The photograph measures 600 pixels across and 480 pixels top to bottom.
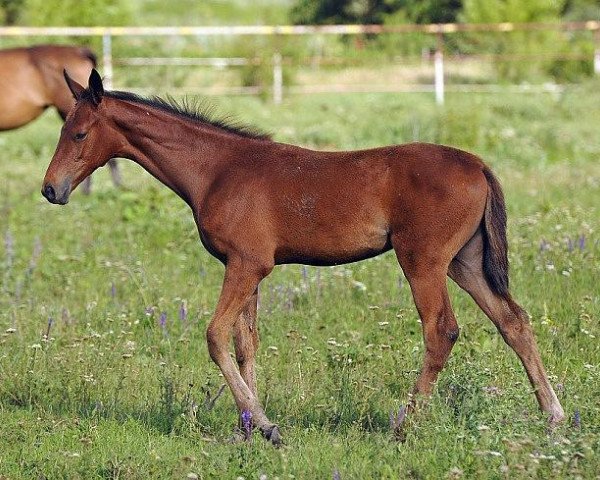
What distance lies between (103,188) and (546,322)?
7.59 meters

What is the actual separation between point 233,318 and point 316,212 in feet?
2.14

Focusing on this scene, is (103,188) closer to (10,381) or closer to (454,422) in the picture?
(10,381)

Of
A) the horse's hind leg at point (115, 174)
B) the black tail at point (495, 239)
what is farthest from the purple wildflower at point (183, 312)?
the horse's hind leg at point (115, 174)

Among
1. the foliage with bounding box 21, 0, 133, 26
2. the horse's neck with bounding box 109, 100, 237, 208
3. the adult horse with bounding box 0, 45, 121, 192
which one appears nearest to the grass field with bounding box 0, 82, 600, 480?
the horse's neck with bounding box 109, 100, 237, 208

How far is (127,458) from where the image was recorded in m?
5.01

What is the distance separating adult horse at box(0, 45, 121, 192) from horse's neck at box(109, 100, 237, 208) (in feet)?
26.3

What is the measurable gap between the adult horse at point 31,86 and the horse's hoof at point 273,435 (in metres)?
9.04

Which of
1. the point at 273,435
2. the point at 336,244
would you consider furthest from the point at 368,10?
the point at 273,435

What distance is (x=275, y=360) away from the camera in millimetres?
6555

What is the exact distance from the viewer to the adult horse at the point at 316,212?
538 cm

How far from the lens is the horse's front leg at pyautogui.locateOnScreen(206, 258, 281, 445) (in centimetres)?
541

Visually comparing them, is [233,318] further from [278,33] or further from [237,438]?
[278,33]

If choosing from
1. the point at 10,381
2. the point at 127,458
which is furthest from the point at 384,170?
the point at 10,381

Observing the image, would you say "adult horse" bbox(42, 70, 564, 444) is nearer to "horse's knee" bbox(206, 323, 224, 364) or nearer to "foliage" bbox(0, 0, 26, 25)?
"horse's knee" bbox(206, 323, 224, 364)
